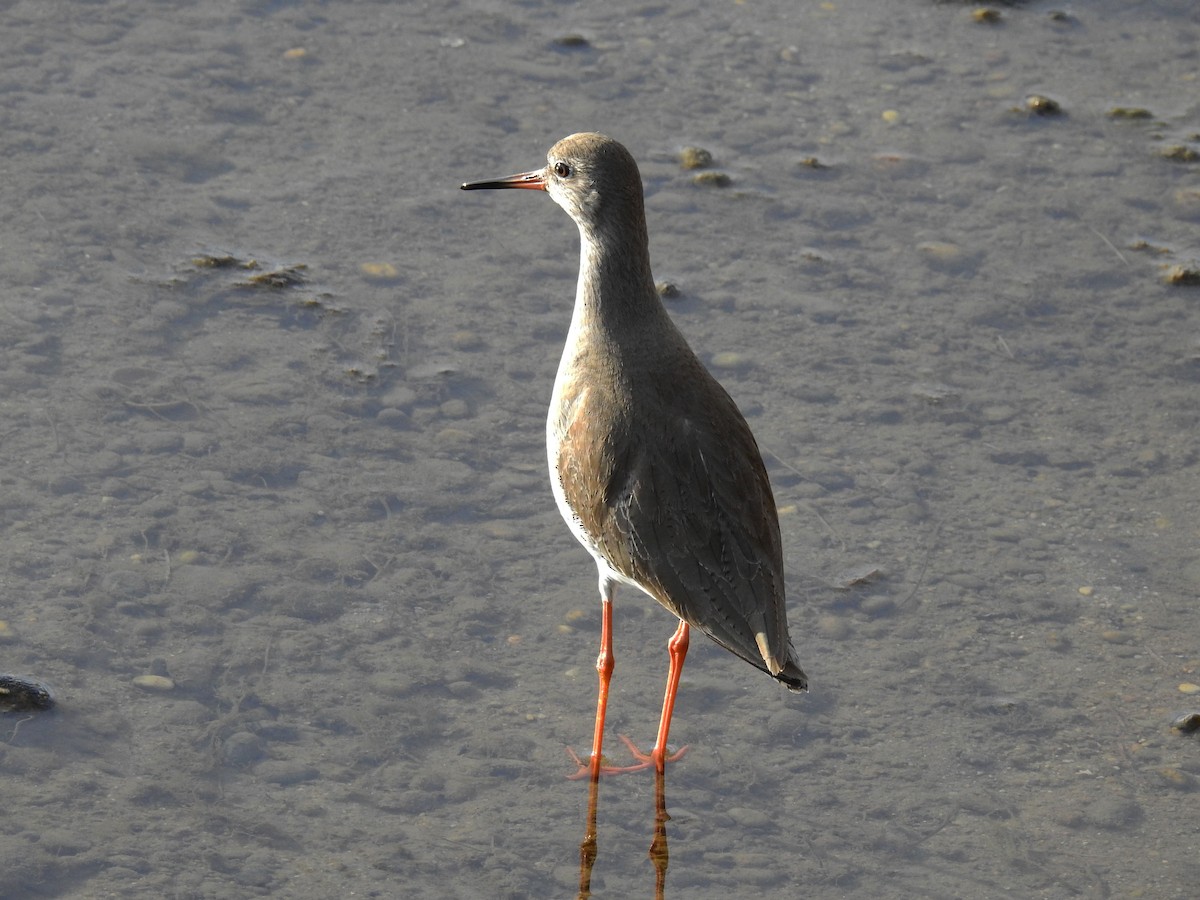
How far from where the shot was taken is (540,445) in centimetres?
678

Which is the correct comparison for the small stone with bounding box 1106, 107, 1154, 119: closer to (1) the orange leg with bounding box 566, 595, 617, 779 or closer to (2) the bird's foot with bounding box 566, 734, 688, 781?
(1) the orange leg with bounding box 566, 595, 617, 779

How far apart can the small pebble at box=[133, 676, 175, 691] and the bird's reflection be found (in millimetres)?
1432

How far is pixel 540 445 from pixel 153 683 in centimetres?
185

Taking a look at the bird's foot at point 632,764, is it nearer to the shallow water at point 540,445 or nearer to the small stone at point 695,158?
the shallow water at point 540,445

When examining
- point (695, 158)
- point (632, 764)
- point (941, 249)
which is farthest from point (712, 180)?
point (632, 764)

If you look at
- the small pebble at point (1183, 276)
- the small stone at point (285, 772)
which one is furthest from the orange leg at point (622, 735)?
the small pebble at point (1183, 276)

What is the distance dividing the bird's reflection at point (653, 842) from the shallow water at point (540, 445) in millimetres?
38

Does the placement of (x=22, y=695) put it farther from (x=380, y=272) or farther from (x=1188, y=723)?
(x=1188, y=723)

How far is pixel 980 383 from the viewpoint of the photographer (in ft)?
23.5

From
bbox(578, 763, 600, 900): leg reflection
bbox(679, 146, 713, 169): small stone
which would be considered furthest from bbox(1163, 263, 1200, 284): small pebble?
bbox(578, 763, 600, 900): leg reflection

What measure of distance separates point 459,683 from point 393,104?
353cm

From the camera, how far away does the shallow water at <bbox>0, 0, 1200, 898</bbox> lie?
17.8 ft

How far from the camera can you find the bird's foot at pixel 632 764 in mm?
5648

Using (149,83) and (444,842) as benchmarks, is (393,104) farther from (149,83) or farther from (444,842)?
(444,842)
